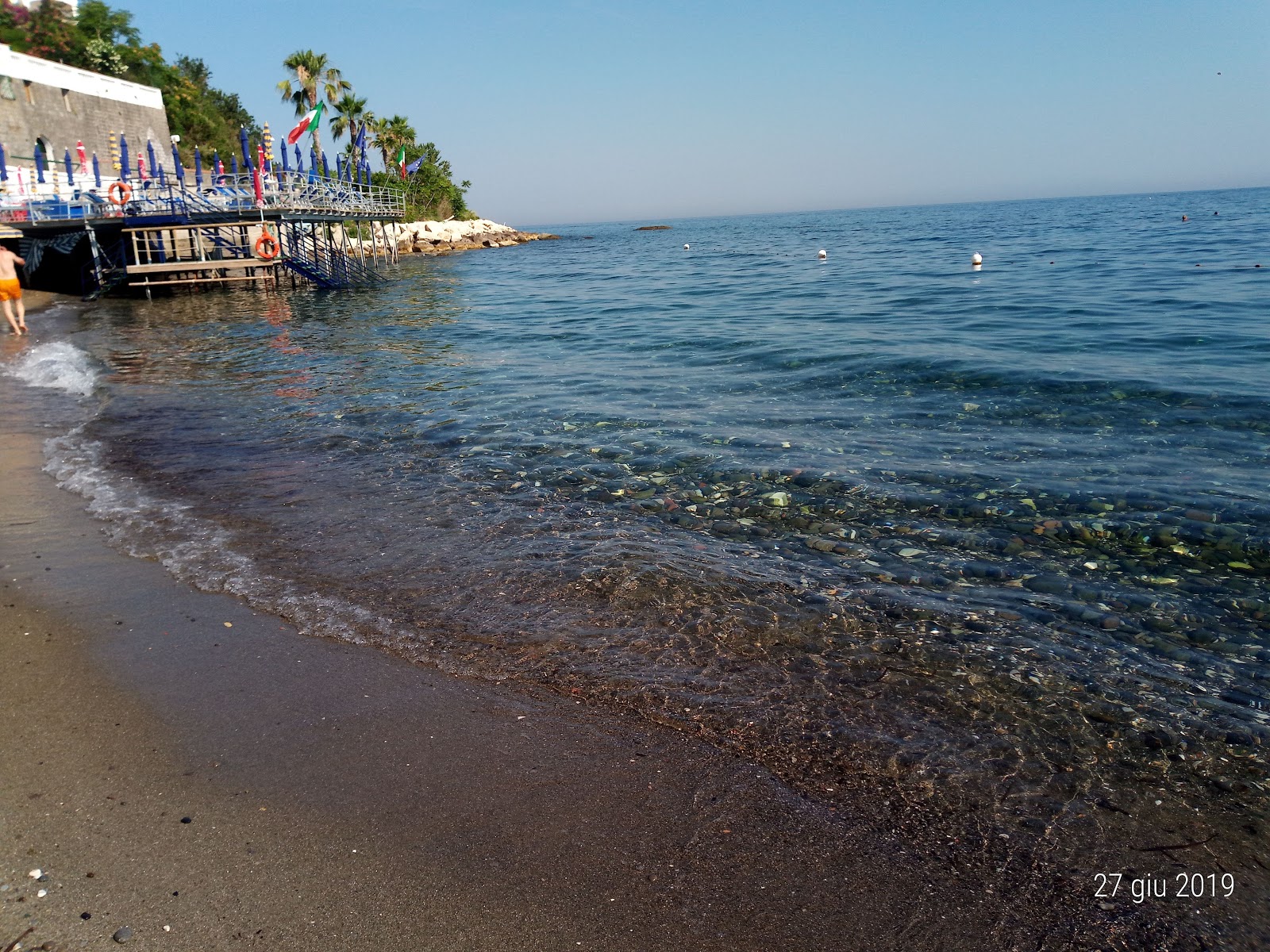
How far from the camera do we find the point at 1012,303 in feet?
63.2

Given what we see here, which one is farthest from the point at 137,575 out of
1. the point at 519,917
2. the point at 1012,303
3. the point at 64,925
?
the point at 1012,303

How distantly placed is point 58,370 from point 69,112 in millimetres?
38160

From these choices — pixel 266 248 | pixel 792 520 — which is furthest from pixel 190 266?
pixel 792 520

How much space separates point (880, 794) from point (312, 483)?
5.96 metres

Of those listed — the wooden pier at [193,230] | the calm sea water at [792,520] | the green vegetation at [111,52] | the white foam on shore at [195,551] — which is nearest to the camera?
the calm sea water at [792,520]

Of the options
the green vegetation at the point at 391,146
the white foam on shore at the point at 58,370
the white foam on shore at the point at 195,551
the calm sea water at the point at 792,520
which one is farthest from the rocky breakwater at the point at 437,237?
the white foam on shore at the point at 195,551

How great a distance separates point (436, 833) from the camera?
3.09 meters

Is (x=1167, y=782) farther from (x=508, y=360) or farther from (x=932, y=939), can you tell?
(x=508, y=360)

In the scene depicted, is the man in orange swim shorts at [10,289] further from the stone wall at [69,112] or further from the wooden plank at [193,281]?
the stone wall at [69,112]

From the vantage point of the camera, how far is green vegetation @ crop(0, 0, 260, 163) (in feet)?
172

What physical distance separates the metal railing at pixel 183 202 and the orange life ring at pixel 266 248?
1039 millimetres

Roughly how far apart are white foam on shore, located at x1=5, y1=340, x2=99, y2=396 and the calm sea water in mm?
160

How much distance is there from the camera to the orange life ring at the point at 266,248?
1109 inches

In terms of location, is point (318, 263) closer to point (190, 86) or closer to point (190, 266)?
point (190, 266)
